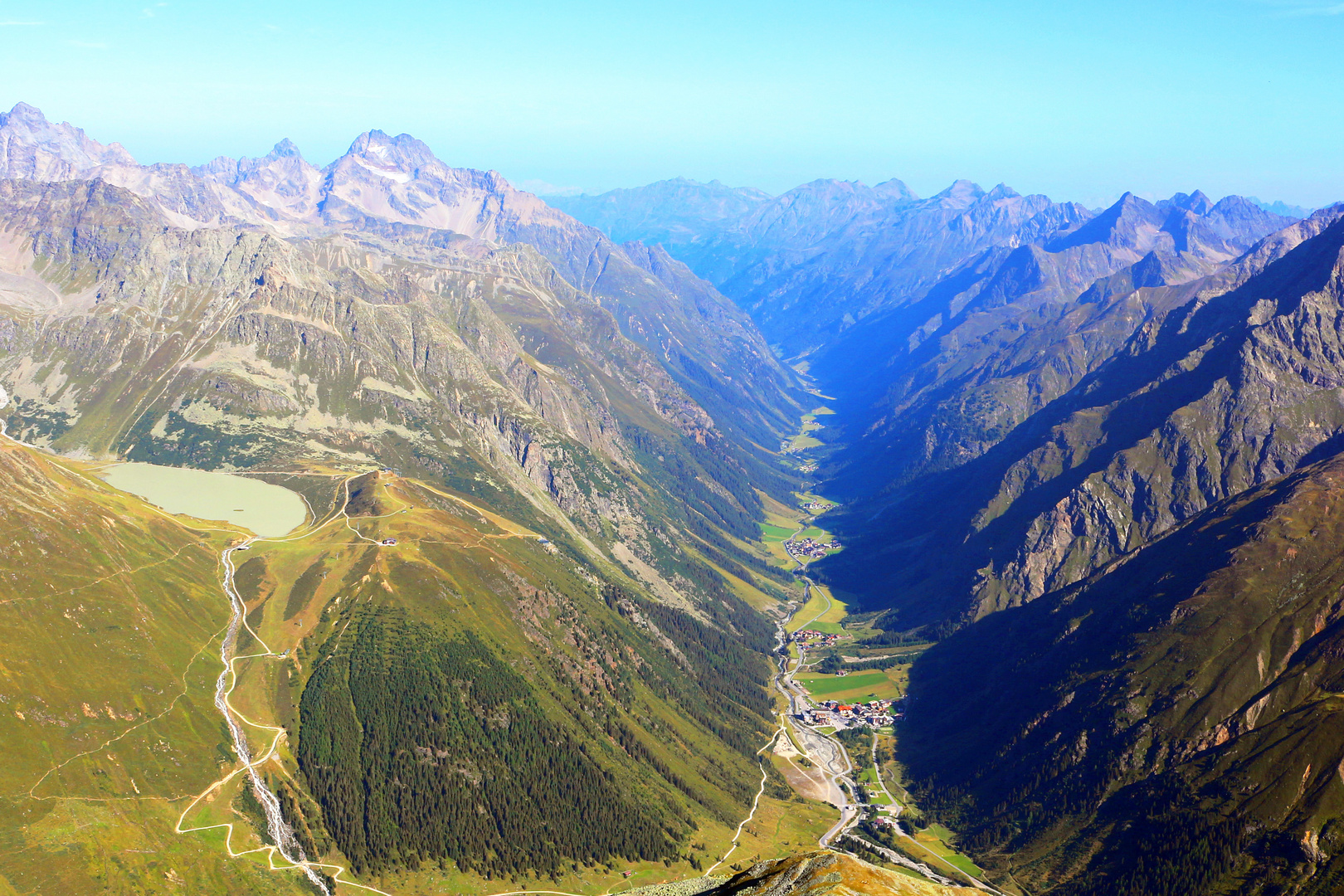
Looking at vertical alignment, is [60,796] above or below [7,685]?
below

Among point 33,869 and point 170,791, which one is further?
point 170,791

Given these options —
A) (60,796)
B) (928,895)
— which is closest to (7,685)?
(60,796)

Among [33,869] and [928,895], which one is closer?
[928,895]

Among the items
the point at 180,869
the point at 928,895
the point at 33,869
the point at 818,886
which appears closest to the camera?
the point at 818,886

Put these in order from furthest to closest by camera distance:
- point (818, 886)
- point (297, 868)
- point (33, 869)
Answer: point (297, 868) → point (33, 869) → point (818, 886)

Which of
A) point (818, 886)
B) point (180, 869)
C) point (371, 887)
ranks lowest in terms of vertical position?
point (371, 887)

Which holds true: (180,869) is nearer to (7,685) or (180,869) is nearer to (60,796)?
(60,796)

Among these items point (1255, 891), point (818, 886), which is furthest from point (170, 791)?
point (1255, 891)

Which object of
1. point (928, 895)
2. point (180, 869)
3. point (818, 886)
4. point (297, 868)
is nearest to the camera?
point (818, 886)

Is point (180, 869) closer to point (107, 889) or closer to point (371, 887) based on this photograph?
point (107, 889)
